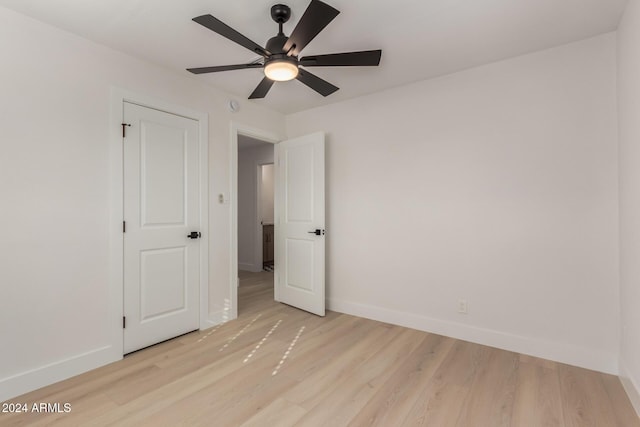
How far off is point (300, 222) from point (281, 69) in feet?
6.58

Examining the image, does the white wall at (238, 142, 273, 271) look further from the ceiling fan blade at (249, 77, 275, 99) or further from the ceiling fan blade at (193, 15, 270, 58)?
the ceiling fan blade at (193, 15, 270, 58)

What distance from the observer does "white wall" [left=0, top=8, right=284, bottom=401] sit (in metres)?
→ 1.95

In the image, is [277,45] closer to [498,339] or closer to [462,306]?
[462,306]

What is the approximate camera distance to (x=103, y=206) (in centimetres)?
237

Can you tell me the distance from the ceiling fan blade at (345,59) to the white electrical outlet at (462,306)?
2211 millimetres

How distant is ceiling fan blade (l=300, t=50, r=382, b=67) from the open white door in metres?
1.45

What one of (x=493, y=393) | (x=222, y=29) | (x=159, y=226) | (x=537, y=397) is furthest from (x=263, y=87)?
(x=537, y=397)

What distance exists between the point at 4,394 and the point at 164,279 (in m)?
1.16

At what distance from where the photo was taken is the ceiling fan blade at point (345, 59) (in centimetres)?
192

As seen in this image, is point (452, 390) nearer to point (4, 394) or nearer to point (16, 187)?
point (4, 394)

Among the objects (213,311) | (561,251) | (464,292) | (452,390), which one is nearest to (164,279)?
(213,311)

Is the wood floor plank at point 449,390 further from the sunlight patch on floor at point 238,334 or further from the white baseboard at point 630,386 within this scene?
the sunlight patch on floor at point 238,334

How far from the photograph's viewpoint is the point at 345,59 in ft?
6.47

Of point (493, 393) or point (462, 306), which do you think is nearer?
point (493, 393)
